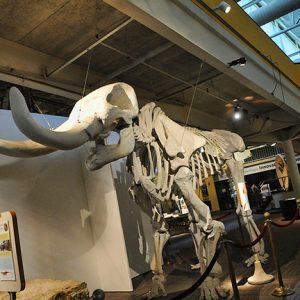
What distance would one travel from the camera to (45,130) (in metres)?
2.67

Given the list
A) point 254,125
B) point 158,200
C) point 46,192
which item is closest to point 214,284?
point 158,200

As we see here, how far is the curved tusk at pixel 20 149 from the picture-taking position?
10.1 ft

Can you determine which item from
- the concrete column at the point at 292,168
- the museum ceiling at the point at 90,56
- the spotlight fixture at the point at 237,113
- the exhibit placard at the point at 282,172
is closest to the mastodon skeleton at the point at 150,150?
the museum ceiling at the point at 90,56

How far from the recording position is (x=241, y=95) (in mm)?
9977

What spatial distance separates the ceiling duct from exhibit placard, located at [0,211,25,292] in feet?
27.5

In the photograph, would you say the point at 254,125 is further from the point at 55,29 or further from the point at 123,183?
the point at 55,29

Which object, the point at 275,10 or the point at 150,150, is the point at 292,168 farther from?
the point at 150,150

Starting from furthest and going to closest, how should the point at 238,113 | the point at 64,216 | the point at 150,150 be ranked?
the point at 238,113, the point at 64,216, the point at 150,150

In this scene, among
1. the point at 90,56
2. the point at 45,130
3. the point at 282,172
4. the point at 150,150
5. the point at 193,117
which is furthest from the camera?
the point at 282,172

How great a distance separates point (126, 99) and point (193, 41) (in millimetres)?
1431

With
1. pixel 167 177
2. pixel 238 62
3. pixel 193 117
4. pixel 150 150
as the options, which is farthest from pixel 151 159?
pixel 193 117

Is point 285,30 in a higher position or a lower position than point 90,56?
higher

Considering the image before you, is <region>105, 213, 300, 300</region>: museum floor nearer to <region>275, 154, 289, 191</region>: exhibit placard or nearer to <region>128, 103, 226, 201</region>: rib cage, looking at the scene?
<region>128, 103, 226, 201</region>: rib cage

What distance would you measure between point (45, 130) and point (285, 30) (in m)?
10.6
